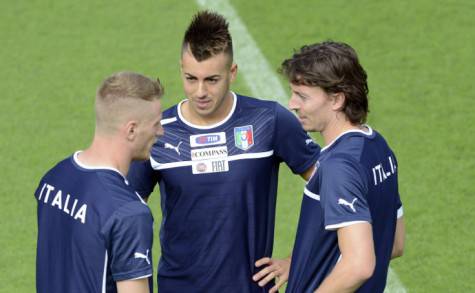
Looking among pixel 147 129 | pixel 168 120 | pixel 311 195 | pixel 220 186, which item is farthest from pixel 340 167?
pixel 168 120

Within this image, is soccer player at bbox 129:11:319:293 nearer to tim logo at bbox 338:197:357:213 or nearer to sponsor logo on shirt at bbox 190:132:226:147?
sponsor logo on shirt at bbox 190:132:226:147

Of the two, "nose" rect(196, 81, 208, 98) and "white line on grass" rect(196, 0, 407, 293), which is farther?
"white line on grass" rect(196, 0, 407, 293)

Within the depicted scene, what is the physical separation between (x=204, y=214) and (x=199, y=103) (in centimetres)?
56

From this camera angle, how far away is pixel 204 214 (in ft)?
18.0

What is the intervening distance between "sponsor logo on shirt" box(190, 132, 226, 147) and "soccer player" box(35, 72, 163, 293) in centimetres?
73

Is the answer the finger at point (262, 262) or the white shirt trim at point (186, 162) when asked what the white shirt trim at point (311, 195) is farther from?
the finger at point (262, 262)

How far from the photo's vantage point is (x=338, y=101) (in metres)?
4.75

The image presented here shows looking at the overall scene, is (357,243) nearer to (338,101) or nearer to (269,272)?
(338,101)

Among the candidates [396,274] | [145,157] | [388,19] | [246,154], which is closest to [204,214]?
[246,154]

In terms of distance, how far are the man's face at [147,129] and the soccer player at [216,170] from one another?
0.69 metres

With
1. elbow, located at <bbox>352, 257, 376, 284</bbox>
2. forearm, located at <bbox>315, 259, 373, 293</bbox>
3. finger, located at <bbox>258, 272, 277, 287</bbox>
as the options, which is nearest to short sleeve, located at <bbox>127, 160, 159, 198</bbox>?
finger, located at <bbox>258, 272, 277, 287</bbox>

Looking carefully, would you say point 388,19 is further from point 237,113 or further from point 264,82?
point 237,113

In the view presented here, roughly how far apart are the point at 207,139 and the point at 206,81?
0.99ft

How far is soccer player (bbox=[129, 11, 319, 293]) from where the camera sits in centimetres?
546
